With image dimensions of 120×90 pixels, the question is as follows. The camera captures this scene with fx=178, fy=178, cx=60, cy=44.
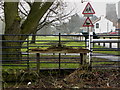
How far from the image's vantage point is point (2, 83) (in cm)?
540

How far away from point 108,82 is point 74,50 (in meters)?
1.47

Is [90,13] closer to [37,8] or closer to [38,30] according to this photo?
[37,8]

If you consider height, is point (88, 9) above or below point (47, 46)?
above

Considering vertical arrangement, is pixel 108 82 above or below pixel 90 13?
below

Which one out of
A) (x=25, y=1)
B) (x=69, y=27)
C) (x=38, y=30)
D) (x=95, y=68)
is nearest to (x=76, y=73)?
(x=95, y=68)

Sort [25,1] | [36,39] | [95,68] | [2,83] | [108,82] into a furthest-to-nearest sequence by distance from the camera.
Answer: [25,1] → [36,39] → [95,68] → [2,83] → [108,82]

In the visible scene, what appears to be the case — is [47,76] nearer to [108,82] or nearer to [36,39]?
[36,39]

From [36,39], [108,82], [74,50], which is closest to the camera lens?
[108,82]

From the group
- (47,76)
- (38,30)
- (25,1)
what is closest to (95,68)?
(47,76)

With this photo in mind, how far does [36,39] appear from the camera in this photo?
694cm

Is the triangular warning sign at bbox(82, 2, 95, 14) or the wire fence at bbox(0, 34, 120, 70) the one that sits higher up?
the triangular warning sign at bbox(82, 2, 95, 14)

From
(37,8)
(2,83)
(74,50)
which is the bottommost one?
(2,83)

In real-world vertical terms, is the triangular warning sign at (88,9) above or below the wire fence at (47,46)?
above

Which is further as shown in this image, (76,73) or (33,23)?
(33,23)
